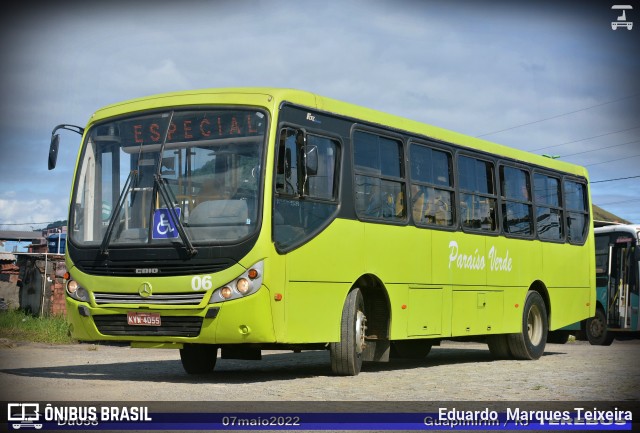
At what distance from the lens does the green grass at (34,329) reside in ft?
76.0

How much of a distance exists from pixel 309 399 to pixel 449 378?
11.3ft

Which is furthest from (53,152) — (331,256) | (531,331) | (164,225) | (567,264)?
(567,264)

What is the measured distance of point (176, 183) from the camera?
12.0 meters

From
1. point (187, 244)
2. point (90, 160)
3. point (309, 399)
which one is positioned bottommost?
point (309, 399)

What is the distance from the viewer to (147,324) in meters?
11.8

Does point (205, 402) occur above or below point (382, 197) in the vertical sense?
below

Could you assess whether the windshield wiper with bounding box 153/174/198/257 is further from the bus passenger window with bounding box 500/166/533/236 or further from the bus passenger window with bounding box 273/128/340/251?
the bus passenger window with bounding box 500/166/533/236

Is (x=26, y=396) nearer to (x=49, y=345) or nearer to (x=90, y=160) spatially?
(x=90, y=160)

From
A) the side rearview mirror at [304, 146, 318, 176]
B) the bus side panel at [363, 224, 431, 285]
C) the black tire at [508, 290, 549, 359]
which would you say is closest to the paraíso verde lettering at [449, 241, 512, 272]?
the bus side panel at [363, 224, 431, 285]

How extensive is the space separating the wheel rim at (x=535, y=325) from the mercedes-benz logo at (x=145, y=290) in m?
8.39

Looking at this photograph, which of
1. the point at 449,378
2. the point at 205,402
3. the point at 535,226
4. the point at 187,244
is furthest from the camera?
the point at 535,226

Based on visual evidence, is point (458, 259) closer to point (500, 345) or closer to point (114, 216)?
point (500, 345)

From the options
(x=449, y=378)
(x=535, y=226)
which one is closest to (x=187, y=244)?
(x=449, y=378)

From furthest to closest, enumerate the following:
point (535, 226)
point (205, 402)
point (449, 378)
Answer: point (535, 226)
point (449, 378)
point (205, 402)
